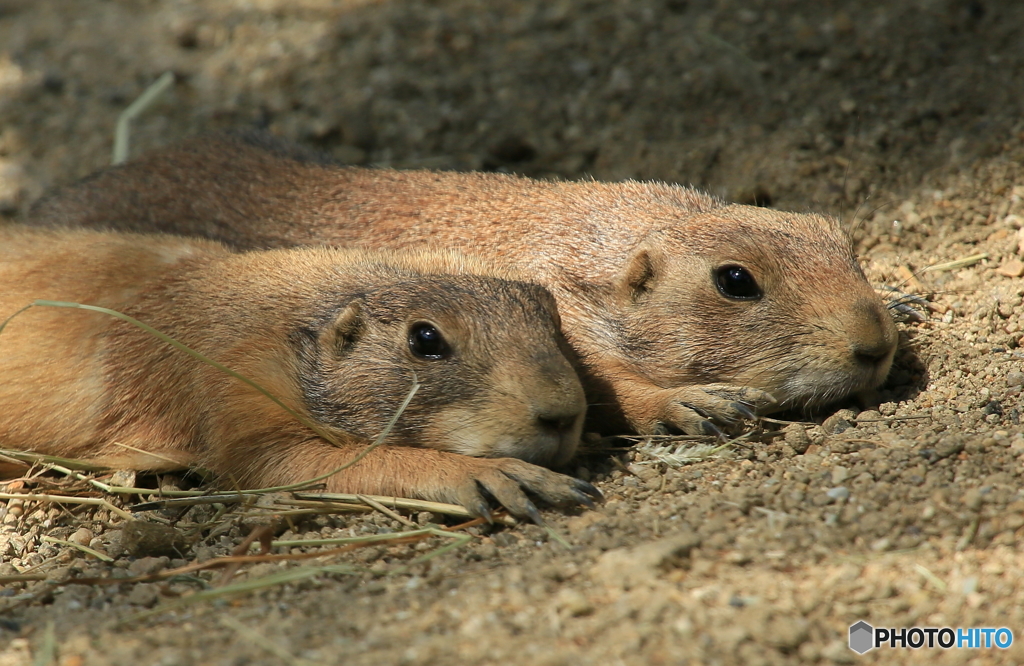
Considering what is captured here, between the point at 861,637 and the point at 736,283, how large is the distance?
7.25 ft

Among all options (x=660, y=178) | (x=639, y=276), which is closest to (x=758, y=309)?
(x=639, y=276)

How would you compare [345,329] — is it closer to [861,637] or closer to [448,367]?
[448,367]

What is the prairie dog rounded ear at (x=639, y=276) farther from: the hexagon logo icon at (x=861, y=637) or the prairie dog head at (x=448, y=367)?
the hexagon logo icon at (x=861, y=637)

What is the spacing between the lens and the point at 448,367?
4.61 m

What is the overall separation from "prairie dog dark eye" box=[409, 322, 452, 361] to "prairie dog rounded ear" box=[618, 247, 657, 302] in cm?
130

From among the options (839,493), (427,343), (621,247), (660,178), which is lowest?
(839,493)

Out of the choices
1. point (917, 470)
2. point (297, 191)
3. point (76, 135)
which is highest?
point (76, 135)

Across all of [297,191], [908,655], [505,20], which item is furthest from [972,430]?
[505,20]

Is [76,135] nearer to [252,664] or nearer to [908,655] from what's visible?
[252,664]

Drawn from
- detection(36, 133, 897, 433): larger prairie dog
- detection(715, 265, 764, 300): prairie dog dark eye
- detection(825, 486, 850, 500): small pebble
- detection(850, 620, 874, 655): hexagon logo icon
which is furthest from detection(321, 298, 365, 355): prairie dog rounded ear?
detection(850, 620, 874, 655): hexagon logo icon

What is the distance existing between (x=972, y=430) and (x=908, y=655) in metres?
1.68

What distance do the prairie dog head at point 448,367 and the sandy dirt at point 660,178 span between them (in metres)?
0.44

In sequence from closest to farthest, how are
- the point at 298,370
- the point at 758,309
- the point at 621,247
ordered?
the point at 298,370 < the point at 758,309 < the point at 621,247

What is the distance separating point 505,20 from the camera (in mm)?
9070
